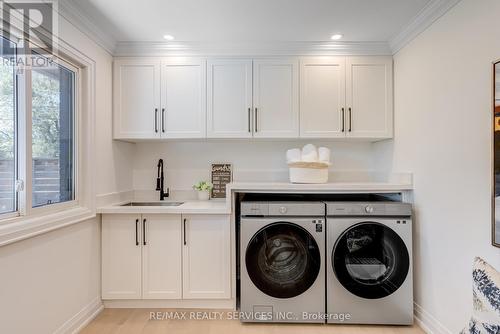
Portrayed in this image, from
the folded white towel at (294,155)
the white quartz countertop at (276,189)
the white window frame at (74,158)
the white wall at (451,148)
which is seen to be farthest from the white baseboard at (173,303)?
the white wall at (451,148)

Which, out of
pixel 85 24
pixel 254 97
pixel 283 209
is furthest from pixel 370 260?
pixel 85 24

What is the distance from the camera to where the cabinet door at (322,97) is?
2.51 metres

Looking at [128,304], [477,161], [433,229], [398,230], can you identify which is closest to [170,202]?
[128,304]

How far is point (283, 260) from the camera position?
7.11 feet

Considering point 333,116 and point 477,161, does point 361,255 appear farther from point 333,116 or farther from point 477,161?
point 333,116

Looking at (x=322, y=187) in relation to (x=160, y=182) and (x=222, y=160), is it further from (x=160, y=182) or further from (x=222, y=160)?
(x=160, y=182)

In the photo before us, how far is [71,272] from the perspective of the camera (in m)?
1.97

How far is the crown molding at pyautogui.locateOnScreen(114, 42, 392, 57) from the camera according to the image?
2471mm

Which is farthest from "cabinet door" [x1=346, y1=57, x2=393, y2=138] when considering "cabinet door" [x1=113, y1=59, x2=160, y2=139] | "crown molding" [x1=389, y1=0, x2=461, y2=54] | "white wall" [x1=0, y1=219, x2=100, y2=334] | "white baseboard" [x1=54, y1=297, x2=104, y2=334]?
"white baseboard" [x1=54, y1=297, x2=104, y2=334]

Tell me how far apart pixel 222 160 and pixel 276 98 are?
0.90 m

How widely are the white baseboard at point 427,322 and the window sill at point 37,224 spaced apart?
9.01 ft

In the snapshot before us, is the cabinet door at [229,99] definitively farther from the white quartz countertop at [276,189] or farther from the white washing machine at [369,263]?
the white washing machine at [369,263]

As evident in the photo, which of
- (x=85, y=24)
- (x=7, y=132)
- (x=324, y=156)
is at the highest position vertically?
(x=85, y=24)

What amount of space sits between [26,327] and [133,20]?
2.21 metres
